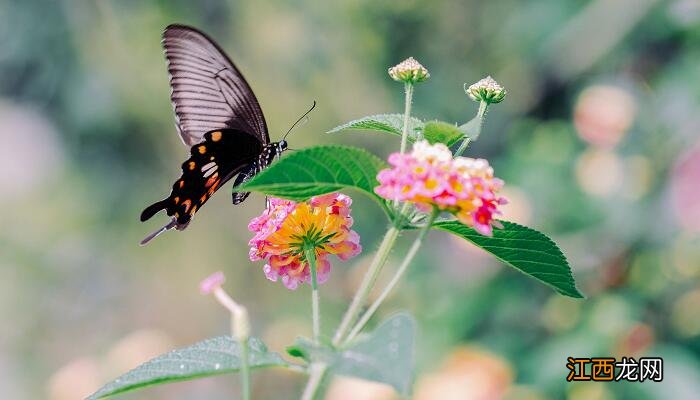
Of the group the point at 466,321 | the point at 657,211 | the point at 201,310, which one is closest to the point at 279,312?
the point at 201,310

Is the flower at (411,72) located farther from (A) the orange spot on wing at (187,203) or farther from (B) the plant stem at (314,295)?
(A) the orange spot on wing at (187,203)

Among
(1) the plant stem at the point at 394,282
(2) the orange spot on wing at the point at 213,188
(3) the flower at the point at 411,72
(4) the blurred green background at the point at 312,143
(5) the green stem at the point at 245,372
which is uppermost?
(4) the blurred green background at the point at 312,143

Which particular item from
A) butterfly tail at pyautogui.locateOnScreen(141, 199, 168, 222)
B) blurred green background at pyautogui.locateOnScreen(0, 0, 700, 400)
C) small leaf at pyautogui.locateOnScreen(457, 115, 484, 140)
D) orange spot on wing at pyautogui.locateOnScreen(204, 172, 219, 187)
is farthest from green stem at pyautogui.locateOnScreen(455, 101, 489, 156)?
blurred green background at pyautogui.locateOnScreen(0, 0, 700, 400)

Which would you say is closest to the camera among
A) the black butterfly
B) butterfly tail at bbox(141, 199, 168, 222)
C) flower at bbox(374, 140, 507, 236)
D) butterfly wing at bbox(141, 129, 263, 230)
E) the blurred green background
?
flower at bbox(374, 140, 507, 236)

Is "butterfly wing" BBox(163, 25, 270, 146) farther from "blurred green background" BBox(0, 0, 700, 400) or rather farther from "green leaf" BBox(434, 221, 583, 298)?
"blurred green background" BBox(0, 0, 700, 400)

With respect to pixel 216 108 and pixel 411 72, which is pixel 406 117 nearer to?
pixel 411 72

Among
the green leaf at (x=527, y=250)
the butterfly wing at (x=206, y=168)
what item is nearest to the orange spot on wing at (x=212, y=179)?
the butterfly wing at (x=206, y=168)
